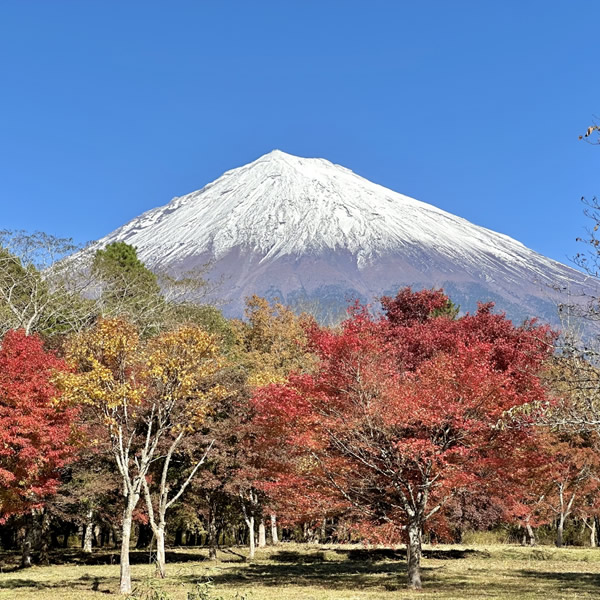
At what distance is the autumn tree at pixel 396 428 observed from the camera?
17.6m

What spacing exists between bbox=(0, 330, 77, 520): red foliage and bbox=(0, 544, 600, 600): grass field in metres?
2.94

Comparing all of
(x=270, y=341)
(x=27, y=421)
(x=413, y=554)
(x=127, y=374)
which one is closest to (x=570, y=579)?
(x=413, y=554)

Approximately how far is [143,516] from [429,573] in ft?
38.7

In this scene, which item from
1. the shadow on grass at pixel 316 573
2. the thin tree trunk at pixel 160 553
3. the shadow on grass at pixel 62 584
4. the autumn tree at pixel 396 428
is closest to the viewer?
the autumn tree at pixel 396 428

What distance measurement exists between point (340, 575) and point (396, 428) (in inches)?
267

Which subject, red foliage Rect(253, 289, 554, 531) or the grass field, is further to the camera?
red foliage Rect(253, 289, 554, 531)

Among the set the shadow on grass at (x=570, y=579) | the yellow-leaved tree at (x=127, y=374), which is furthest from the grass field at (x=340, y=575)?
the yellow-leaved tree at (x=127, y=374)

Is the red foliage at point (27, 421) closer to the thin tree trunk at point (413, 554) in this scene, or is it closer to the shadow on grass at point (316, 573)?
the shadow on grass at point (316, 573)

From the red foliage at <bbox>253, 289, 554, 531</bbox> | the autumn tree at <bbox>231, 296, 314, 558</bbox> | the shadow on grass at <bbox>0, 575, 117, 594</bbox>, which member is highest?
the autumn tree at <bbox>231, 296, 314, 558</bbox>

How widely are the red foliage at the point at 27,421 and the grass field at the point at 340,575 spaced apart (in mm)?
2936

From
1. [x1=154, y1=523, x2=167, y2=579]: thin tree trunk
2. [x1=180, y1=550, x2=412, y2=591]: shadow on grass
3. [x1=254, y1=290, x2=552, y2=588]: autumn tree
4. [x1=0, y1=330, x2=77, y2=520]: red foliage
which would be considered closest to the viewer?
[x1=254, y1=290, x2=552, y2=588]: autumn tree

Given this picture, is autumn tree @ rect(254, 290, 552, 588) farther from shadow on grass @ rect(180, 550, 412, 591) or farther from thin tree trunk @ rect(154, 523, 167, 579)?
thin tree trunk @ rect(154, 523, 167, 579)

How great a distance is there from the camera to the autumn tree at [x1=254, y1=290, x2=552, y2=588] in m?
17.6

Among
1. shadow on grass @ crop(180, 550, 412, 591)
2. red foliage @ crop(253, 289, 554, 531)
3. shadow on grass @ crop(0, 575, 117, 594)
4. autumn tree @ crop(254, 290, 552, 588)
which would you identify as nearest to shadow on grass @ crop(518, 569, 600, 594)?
red foliage @ crop(253, 289, 554, 531)
